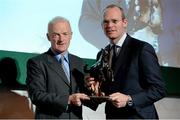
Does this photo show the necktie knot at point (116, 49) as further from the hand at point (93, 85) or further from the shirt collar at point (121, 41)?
the hand at point (93, 85)

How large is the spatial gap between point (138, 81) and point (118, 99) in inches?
6.5

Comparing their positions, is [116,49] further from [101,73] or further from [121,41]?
[101,73]

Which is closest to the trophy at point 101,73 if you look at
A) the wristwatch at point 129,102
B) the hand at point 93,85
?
the hand at point 93,85

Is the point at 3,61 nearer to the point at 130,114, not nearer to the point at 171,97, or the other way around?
the point at 130,114

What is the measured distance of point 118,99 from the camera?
162cm

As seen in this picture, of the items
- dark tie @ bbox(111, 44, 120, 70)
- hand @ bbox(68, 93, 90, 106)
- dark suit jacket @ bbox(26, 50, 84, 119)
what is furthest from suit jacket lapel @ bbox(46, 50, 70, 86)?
dark tie @ bbox(111, 44, 120, 70)

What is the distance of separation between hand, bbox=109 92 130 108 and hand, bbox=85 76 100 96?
0.29 ft

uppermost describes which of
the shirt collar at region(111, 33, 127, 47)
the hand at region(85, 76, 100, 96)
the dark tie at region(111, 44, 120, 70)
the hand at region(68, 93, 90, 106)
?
the shirt collar at region(111, 33, 127, 47)

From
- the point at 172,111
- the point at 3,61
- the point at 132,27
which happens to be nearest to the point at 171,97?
the point at 172,111

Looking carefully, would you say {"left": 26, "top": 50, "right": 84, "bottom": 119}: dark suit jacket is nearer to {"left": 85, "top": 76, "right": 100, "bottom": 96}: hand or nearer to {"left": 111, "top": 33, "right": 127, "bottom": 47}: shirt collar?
{"left": 85, "top": 76, "right": 100, "bottom": 96}: hand

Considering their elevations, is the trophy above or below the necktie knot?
below

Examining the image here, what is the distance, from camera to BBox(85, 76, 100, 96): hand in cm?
169

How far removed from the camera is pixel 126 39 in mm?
1797

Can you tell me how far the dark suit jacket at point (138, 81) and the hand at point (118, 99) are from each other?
2.1 inches
